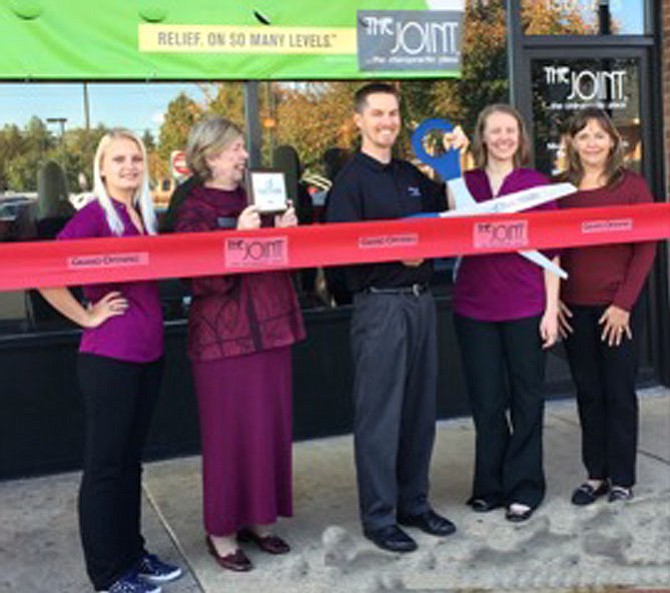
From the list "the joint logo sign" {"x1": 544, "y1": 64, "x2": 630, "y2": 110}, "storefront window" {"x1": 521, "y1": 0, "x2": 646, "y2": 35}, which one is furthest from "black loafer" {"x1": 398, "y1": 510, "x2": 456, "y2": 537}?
"storefront window" {"x1": 521, "y1": 0, "x2": 646, "y2": 35}

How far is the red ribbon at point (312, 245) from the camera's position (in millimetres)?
3613

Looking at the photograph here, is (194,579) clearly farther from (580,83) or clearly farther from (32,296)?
(580,83)

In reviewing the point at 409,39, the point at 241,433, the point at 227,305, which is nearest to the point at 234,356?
the point at 227,305

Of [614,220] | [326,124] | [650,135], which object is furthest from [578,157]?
[650,135]

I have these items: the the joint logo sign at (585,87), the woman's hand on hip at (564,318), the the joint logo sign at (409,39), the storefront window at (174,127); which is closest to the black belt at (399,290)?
the woman's hand on hip at (564,318)

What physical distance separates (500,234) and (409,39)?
88.6 inches

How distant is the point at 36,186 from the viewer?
5473 mm

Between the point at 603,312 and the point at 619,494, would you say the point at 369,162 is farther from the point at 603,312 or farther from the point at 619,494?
the point at 619,494

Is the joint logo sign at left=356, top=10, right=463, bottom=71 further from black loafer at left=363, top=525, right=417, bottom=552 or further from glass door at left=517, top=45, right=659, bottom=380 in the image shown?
black loafer at left=363, top=525, right=417, bottom=552

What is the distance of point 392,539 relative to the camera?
4168 millimetres

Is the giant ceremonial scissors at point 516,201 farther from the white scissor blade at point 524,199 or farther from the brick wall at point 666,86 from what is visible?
the brick wall at point 666,86

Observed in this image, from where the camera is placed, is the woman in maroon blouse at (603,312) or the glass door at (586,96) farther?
the glass door at (586,96)

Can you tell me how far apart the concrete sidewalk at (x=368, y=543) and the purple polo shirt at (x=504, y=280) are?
993 mm

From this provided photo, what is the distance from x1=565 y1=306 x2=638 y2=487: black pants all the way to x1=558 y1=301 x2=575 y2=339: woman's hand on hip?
0.07 feet
